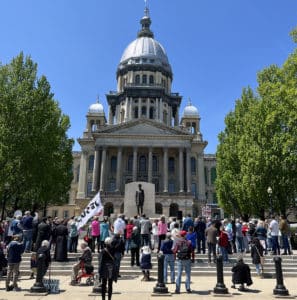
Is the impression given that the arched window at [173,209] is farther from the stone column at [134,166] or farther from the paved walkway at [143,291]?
the paved walkway at [143,291]

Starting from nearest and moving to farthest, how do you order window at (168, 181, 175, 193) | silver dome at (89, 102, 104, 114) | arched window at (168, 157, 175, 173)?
window at (168, 181, 175, 193), arched window at (168, 157, 175, 173), silver dome at (89, 102, 104, 114)

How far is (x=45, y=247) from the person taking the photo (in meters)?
10.6

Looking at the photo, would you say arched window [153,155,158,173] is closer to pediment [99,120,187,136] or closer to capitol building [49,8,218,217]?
capitol building [49,8,218,217]

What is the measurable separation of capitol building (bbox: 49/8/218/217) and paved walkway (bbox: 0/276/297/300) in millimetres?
37853

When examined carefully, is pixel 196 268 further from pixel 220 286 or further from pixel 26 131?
pixel 26 131

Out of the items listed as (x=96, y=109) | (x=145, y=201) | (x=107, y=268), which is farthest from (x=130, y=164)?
(x=107, y=268)

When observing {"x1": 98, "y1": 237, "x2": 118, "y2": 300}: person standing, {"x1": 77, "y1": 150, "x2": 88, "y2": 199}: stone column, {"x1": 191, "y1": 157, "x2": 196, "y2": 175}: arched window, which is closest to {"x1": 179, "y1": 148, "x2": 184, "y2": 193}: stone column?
{"x1": 191, "y1": 157, "x2": 196, "y2": 175}: arched window

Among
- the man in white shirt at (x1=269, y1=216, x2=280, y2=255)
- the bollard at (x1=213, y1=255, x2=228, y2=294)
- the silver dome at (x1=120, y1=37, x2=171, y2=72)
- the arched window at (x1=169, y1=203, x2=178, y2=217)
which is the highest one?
the silver dome at (x1=120, y1=37, x2=171, y2=72)

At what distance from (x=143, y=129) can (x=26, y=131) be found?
3389 cm

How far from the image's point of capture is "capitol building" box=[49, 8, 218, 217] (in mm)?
53766

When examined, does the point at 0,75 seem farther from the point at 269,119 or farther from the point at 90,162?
the point at 90,162

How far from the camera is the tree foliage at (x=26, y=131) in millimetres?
23609

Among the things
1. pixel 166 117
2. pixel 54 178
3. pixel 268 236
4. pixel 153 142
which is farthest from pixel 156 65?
pixel 268 236

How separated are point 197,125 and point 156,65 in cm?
1812
